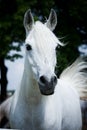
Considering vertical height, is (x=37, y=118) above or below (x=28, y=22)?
below

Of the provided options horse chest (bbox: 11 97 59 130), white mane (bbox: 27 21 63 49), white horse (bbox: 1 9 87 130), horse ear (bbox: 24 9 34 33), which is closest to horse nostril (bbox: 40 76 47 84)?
white horse (bbox: 1 9 87 130)

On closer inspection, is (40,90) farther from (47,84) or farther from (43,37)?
(43,37)

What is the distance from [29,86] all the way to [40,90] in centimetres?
59

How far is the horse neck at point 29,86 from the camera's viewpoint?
237 inches

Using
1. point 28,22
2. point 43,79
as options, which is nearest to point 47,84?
point 43,79

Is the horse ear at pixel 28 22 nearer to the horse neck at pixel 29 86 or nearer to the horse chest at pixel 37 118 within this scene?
the horse neck at pixel 29 86

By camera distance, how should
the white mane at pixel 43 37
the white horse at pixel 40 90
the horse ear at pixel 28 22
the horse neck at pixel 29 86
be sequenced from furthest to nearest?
the horse ear at pixel 28 22 < the horse neck at pixel 29 86 < the white mane at pixel 43 37 < the white horse at pixel 40 90

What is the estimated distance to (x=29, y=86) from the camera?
6.13 metres

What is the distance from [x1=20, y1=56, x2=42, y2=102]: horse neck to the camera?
19.8 ft

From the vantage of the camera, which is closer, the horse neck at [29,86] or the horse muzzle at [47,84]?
the horse muzzle at [47,84]

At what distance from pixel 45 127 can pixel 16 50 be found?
11.8 m

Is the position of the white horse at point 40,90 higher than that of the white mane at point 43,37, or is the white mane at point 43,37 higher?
the white mane at point 43,37

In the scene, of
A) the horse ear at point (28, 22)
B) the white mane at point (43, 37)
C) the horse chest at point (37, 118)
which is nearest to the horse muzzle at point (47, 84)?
the white mane at point (43, 37)

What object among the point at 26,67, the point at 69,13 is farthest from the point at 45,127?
the point at 69,13
